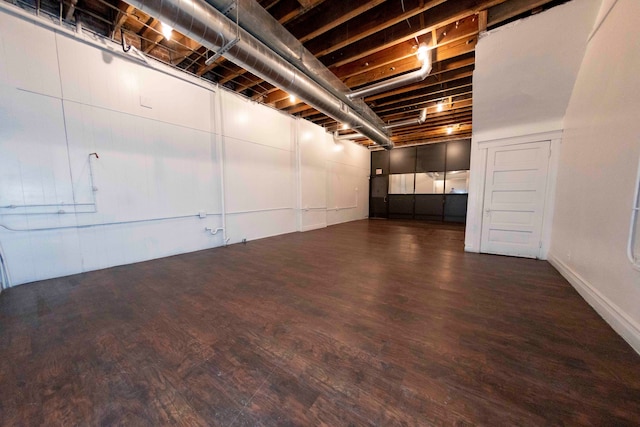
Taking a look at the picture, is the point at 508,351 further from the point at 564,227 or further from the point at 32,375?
the point at 32,375

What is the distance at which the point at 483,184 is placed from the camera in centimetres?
409

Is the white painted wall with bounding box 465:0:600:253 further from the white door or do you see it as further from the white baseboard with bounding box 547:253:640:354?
the white baseboard with bounding box 547:253:640:354

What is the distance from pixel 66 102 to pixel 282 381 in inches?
168

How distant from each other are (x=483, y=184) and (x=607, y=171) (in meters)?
1.98

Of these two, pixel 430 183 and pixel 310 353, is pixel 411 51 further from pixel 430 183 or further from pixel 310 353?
pixel 430 183

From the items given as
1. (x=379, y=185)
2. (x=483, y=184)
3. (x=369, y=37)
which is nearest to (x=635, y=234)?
(x=483, y=184)

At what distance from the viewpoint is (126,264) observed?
351cm

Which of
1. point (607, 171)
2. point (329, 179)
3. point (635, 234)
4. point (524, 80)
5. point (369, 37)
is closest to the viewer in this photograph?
point (635, 234)

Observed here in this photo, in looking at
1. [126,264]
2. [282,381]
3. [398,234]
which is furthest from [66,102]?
[398,234]

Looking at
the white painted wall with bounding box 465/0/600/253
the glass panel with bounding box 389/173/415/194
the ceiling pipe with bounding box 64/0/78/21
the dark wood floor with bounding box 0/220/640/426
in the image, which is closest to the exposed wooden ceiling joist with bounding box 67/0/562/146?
the ceiling pipe with bounding box 64/0/78/21

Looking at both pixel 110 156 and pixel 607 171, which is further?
pixel 110 156

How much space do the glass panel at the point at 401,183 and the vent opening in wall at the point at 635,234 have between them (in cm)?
805

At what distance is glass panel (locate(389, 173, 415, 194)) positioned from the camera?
9578 mm

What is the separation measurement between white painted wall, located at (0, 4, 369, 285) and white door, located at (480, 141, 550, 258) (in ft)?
15.6
